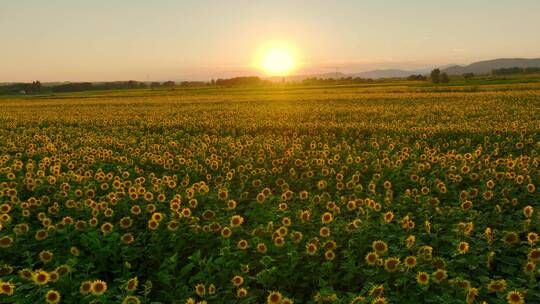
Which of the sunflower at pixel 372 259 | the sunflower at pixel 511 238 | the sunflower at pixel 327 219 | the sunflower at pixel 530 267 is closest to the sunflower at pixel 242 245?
the sunflower at pixel 327 219

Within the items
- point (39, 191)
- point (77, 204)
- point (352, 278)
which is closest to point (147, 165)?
point (39, 191)

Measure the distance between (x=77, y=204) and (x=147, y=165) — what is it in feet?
12.6

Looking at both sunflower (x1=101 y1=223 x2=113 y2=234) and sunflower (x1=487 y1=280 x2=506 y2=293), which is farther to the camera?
sunflower (x1=101 y1=223 x2=113 y2=234)

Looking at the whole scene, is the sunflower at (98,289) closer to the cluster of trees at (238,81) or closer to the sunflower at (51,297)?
the sunflower at (51,297)

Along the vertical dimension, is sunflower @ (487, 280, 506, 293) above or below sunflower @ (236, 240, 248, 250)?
below

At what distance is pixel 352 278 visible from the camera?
15.9 feet

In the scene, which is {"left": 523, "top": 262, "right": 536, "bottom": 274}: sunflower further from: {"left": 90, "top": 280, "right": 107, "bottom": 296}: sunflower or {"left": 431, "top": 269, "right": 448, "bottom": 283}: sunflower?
{"left": 90, "top": 280, "right": 107, "bottom": 296}: sunflower

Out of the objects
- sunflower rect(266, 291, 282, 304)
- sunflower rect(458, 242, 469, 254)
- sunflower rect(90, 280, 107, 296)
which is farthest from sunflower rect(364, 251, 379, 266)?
sunflower rect(90, 280, 107, 296)

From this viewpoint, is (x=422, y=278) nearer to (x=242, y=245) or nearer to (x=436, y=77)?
(x=242, y=245)

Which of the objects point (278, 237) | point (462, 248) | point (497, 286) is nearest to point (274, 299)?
point (278, 237)

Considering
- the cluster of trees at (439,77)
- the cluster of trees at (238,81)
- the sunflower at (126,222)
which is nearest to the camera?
the sunflower at (126,222)

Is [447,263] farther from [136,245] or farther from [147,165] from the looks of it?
[147,165]

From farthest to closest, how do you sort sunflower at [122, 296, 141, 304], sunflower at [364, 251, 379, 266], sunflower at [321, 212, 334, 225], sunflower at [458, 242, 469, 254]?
1. sunflower at [321, 212, 334, 225]
2. sunflower at [458, 242, 469, 254]
3. sunflower at [364, 251, 379, 266]
4. sunflower at [122, 296, 141, 304]

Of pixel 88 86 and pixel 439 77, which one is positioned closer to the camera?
pixel 439 77
